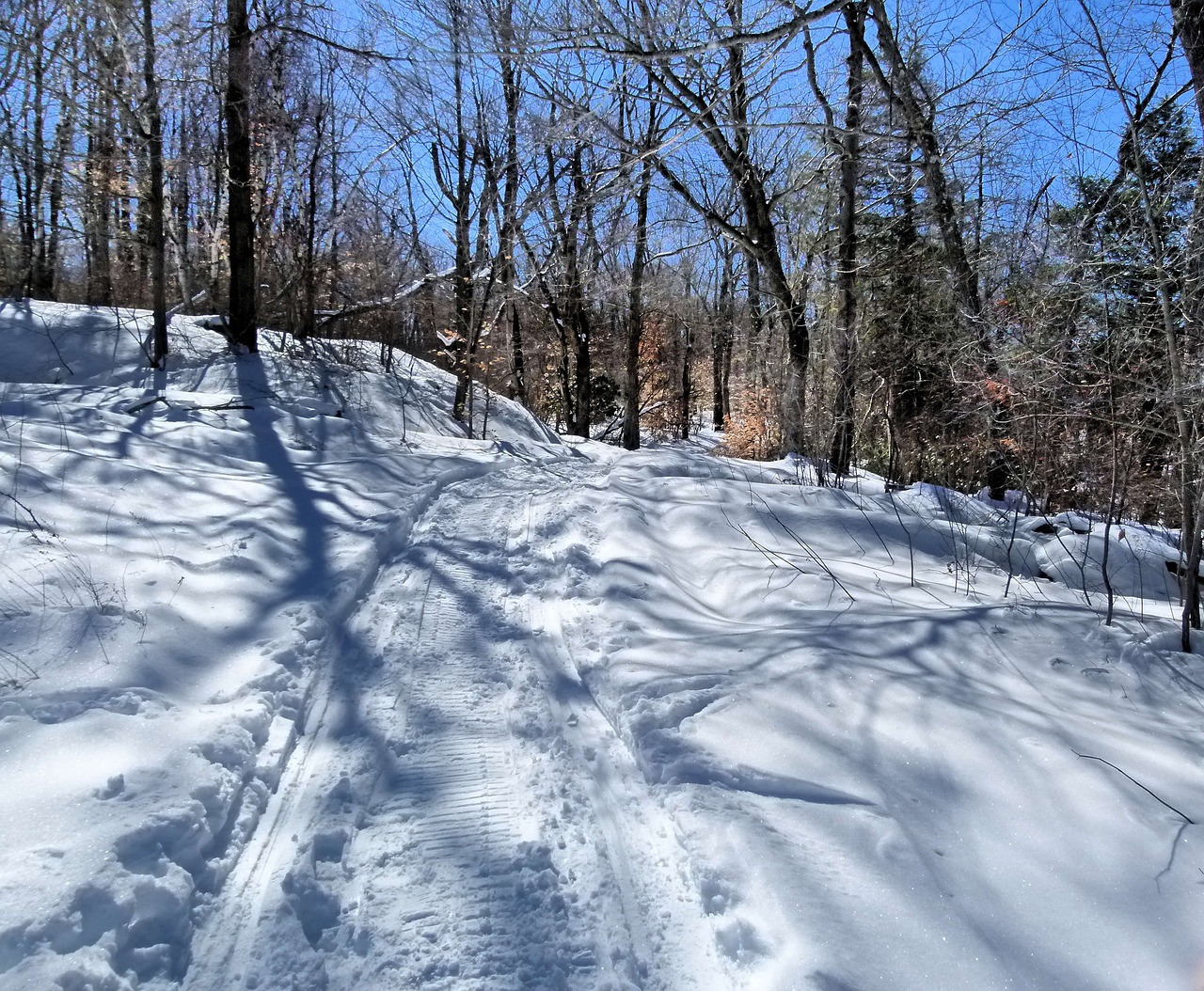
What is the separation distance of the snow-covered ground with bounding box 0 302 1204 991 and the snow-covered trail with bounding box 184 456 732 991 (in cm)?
1

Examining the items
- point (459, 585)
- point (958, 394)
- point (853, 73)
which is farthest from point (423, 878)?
point (853, 73)

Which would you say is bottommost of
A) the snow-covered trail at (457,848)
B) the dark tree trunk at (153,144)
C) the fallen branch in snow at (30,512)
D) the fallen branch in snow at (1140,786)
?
the snow-covered trail at (457,848)

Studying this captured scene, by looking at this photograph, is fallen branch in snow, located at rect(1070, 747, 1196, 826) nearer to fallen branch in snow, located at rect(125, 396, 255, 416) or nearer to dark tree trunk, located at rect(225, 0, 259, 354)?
fallen branch in snow, located at rect(125, 396, 255, 416)

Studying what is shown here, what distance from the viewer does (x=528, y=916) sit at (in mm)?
2045

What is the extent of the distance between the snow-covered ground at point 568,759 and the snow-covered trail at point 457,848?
12 mm

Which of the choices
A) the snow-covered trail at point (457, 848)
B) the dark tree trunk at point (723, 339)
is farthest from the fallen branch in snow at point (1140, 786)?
the dark tree trunk at point (723, 339)

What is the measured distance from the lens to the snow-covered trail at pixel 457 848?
1.89 metres

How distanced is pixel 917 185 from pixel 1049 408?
5.25 m

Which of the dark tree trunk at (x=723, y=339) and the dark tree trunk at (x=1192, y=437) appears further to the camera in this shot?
the dark tree trunk at (x=723, y=339)

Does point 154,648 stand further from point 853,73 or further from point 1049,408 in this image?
point 853,73

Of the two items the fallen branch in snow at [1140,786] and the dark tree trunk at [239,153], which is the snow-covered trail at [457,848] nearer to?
the fallen branch in snow at [1140,786]

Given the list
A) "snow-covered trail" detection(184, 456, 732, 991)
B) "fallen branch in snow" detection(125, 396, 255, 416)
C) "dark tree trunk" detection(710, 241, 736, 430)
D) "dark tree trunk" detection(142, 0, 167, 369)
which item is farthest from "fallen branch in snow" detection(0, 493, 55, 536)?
"dark tree trunk" detection(710, 241, 736, 430)

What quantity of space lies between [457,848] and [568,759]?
25.5 inches

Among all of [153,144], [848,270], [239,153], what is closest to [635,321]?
[848,270]
